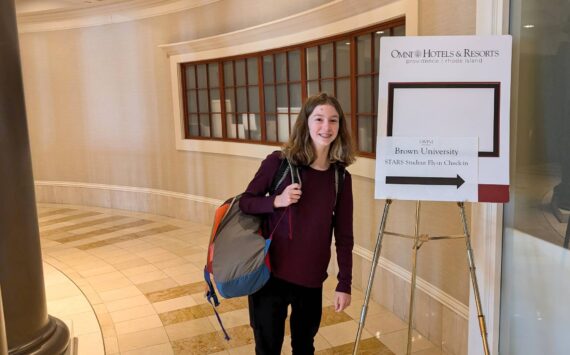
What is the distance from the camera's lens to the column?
2.47 m

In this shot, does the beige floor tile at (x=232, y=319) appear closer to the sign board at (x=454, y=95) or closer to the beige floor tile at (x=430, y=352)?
the beige floor tile at (x=430, y=352)

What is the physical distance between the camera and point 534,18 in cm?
221

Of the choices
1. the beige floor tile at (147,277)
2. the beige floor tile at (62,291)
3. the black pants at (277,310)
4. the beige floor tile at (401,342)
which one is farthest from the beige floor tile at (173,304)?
the black pants at (277,310)

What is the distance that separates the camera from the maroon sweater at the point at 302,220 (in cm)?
202

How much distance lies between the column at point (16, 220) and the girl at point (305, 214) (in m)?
1.23

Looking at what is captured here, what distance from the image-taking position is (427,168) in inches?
87.0

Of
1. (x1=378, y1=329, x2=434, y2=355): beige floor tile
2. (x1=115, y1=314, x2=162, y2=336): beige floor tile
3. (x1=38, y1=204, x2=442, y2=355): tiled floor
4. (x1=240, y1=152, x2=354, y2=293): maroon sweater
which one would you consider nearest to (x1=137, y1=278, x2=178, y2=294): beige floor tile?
(x1=38, y1=204, x2=442, y2=355): tiled floor

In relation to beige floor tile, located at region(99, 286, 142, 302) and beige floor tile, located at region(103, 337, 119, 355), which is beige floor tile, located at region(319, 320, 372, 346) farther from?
beige floor tile, located at region(99, 286, 142, 302)

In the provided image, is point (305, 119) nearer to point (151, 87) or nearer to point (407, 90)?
point (407, 90)

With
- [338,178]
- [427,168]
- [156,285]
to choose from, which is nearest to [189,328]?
[156,285]

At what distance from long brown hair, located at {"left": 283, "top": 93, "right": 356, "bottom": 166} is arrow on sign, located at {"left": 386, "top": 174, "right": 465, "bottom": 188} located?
272 millimetres

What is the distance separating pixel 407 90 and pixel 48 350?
222 centimetres

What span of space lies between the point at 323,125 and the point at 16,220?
63.7 inches

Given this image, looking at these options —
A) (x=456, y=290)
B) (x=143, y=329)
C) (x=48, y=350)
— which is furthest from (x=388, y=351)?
(x=48, y=350)
